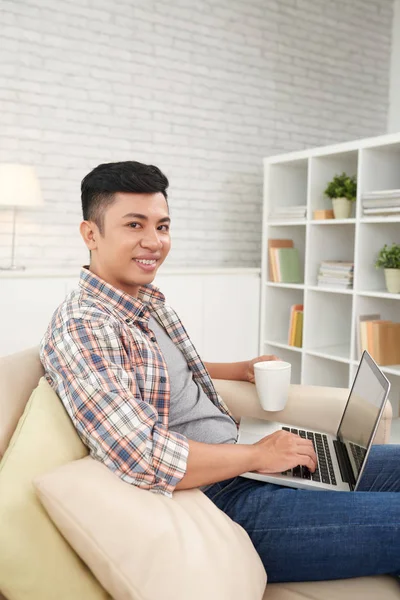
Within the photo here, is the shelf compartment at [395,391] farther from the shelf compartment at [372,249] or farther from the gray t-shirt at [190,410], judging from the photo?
the gray t-shirt at [190,410]

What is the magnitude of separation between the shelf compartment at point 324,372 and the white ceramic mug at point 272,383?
2.01m

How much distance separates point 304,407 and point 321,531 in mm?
692

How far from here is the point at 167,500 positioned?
3.57 ft

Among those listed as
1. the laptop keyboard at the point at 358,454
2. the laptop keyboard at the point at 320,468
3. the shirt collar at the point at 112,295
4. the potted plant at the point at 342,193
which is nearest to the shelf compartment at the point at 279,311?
the potted plant at the point at 342,193

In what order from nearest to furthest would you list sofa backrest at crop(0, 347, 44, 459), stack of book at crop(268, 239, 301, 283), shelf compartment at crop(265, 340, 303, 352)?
sofa backrest at crop(0, 347, 44, 459) < shelf compartment at crop(265, 340, 303, 352) < stack of book at crop(268, 239, 301, 283)

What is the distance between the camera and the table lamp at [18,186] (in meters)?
3.03

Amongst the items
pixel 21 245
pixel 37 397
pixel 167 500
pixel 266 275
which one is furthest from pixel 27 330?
pixel 167 500

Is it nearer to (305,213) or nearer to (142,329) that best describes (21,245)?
(305,213)

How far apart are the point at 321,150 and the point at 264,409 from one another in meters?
2.22

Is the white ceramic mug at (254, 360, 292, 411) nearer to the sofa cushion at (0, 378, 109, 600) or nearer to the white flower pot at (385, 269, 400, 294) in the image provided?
the sofa cushion at (0, 378, 109, 600)

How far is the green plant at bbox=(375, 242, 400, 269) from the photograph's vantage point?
323 centimetres

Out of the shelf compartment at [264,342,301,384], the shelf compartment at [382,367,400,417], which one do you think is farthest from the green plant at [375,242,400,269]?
the shelf compartment at [264,342,301,384]

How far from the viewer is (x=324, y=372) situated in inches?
150

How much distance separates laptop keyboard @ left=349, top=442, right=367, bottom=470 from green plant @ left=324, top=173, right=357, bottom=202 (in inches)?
89.8
